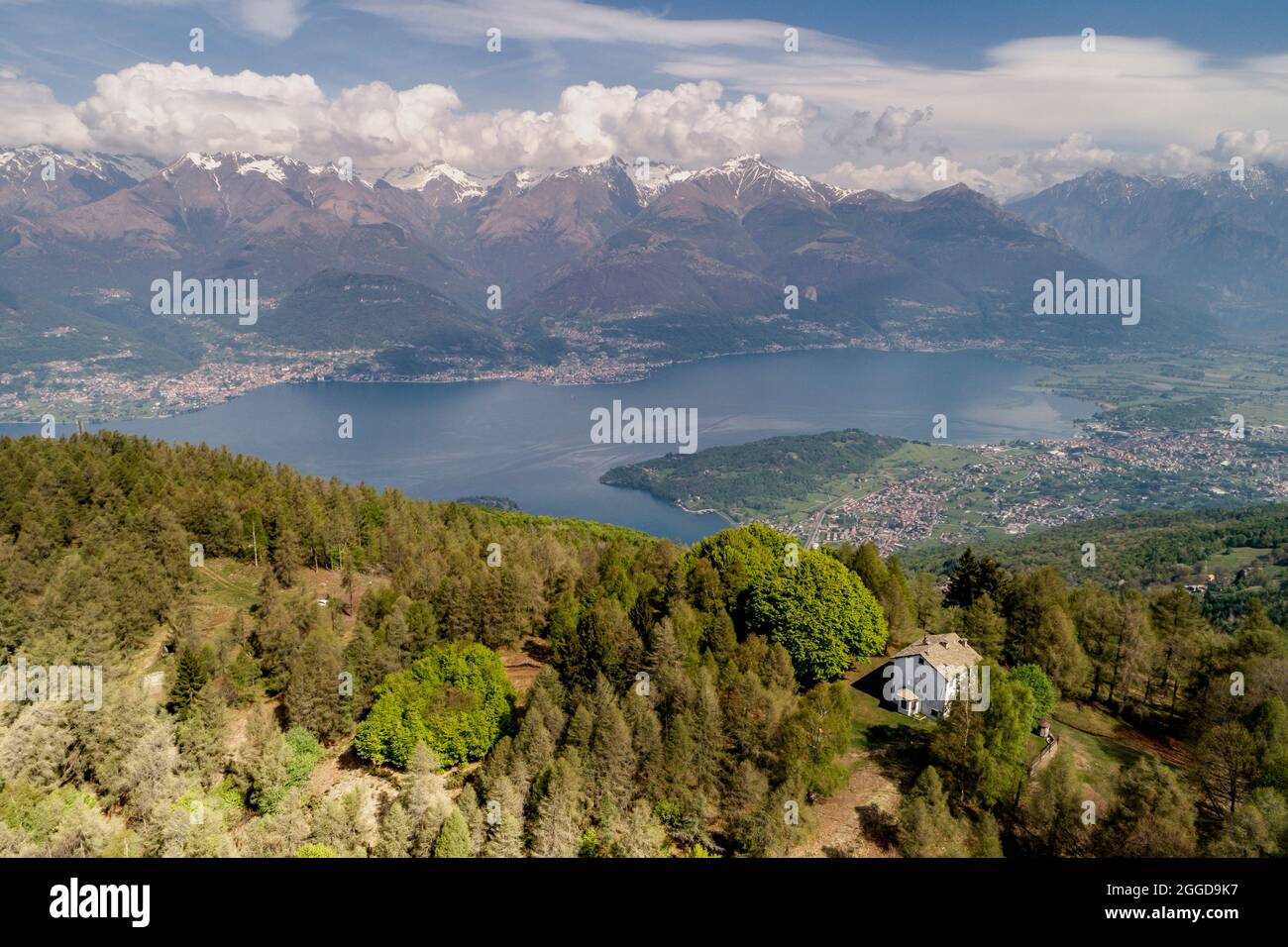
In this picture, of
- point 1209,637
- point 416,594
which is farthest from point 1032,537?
point 416,594

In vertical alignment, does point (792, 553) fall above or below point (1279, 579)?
above

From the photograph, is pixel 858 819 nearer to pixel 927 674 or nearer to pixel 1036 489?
pixel 927 674

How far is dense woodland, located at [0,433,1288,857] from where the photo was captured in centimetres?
2333

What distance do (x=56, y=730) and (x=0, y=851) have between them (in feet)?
24.2

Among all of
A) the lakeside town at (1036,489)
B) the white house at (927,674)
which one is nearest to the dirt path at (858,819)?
the white house at (927,674)

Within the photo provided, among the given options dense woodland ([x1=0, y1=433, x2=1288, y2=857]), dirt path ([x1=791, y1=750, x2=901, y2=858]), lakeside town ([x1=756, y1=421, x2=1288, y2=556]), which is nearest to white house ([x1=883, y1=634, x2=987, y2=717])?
dense woodland ([x1=0, y1=433, x2=1288, y2=857])

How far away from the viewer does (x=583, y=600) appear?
1462 inches

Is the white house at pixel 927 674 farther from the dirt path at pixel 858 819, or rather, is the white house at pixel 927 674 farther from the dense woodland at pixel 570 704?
the dirt path at pixel 858 819

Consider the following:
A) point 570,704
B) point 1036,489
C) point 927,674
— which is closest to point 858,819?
point 927,674

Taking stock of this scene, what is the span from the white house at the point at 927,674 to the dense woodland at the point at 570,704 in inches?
61.7

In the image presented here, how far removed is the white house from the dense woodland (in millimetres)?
1567

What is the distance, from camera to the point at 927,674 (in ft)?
108

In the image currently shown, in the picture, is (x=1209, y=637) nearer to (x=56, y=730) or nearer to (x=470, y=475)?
(x=56, y=730)

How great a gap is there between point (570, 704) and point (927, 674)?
15909 mm
